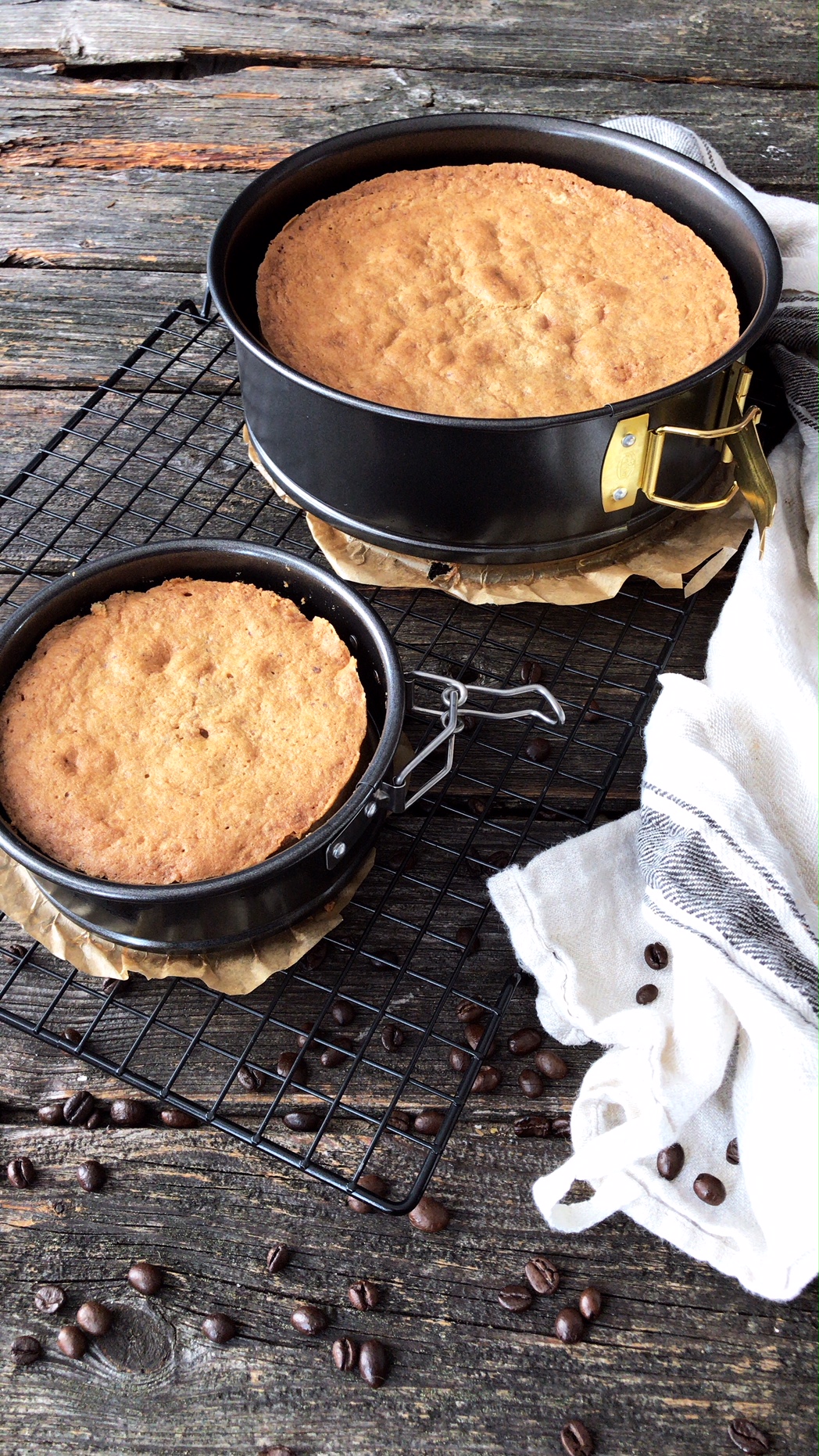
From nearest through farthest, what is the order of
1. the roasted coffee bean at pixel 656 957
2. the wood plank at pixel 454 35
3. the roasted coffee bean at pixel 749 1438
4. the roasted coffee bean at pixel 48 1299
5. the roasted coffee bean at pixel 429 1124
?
the roasted coffee bean at pixel 749 1438 → the roasted coffee bean at pixel 48 1299 → the roasted coffee bean at pixel 429 1124 → the roasted coffee bean at pixel 656 957 → the wood plank at pixel 454 35

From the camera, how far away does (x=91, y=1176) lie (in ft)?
5.04

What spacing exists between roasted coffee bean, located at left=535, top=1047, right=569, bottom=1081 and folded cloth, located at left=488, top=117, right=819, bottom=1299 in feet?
0.09

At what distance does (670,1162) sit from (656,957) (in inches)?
10.5

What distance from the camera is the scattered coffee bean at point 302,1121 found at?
5.16ft

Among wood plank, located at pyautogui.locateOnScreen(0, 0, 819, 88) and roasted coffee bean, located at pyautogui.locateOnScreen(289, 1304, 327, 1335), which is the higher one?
wood plank, located at pyautogui.locateOnScreen(0, 0, 819, 88)

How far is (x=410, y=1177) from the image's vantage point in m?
1.54

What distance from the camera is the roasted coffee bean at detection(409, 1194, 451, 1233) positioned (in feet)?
4.92

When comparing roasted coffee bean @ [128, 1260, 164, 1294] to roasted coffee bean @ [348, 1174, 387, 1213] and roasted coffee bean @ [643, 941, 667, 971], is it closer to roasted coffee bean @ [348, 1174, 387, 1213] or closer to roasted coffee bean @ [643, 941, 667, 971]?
roasted coffee bean @ [348, 1174, 387, 1213]

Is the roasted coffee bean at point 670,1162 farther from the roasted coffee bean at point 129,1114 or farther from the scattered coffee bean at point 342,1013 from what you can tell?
the roasted coffee bean at point 129,1114

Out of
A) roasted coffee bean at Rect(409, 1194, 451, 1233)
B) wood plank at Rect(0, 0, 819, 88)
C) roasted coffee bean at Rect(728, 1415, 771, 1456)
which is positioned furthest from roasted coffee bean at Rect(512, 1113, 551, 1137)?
wood plank at Rect(0, 0, 819, 88)

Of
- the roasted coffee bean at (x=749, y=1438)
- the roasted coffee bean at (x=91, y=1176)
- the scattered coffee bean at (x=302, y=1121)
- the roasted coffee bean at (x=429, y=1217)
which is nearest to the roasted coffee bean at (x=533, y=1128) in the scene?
the roasted coffee bean at (x=429, y=1217)

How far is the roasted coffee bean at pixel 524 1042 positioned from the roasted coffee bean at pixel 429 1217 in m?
0.22

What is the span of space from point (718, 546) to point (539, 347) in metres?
0.44

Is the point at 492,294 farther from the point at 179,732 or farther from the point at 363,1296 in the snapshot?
the point at 363,1296
